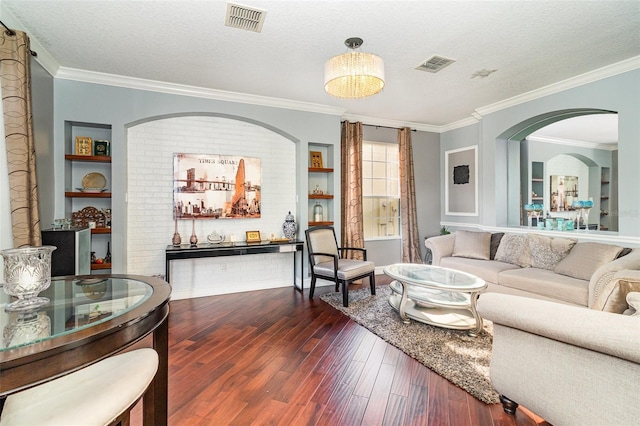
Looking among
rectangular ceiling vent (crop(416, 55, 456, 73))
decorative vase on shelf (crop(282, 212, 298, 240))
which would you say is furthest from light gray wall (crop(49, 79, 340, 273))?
rectangular ceiling vent (crop(416, 55, 456, 73))

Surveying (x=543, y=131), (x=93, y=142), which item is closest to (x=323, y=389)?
(x=93, y=142)

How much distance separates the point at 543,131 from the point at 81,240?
7.68 m

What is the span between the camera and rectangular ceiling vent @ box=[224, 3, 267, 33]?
2394mm

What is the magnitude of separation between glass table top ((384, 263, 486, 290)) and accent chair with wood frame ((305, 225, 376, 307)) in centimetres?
49

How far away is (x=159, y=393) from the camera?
1.46 m

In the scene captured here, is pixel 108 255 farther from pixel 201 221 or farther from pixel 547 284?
pixel 547 284

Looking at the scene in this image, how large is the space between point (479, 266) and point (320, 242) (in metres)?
2.14

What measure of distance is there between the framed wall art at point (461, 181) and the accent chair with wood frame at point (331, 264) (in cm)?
242

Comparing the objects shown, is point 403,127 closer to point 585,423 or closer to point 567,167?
point 567,167

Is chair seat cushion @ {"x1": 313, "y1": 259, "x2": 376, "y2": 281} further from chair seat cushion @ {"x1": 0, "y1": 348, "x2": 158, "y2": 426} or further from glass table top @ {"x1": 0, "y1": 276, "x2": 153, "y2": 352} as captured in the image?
chair seat cushion @ {"x1": 0, "y1": 348, "x2": 158, "y2": 426}

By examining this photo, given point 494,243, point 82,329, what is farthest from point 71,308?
point 494,243

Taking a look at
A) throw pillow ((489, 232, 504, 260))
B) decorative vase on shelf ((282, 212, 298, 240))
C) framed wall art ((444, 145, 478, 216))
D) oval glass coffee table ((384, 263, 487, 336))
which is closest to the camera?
oval glass coffee table ((384, 263, 487, 336))

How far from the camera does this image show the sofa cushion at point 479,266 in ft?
12.3

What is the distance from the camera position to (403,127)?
569 cm
